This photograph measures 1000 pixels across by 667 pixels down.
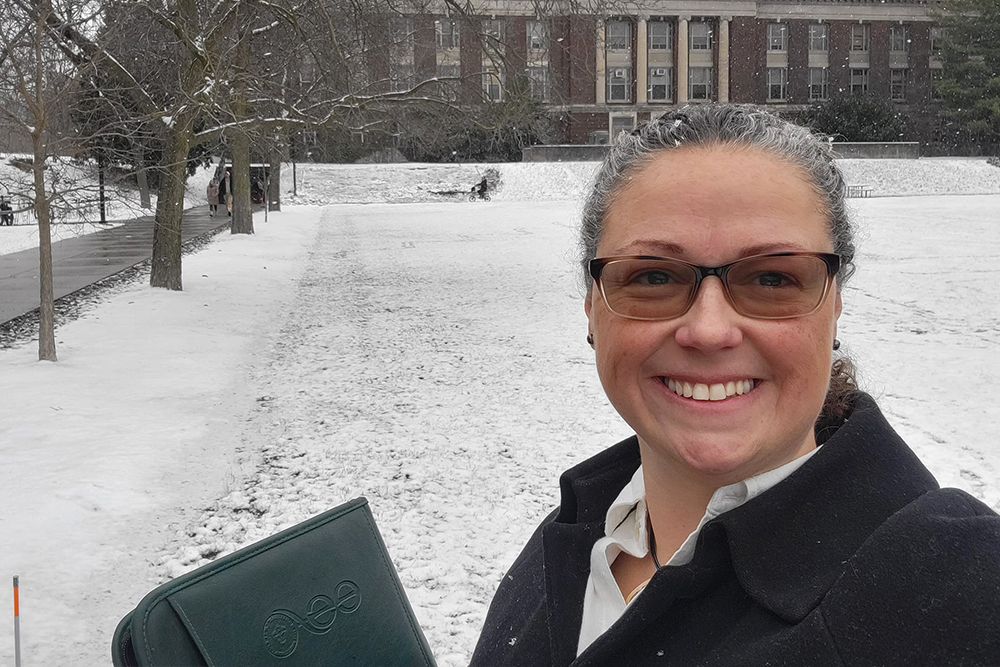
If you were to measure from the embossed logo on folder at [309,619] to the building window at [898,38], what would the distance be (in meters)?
82.0

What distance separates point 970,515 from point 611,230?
2.42 feet

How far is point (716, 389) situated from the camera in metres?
1.54

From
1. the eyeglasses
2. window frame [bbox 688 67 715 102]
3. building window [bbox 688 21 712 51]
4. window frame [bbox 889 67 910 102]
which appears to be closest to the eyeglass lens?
the eyeglasses

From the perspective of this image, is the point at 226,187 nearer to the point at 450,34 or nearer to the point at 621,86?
the point at 450,34

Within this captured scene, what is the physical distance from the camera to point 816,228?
1591 mm

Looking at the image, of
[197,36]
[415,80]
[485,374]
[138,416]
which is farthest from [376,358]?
[415,80]

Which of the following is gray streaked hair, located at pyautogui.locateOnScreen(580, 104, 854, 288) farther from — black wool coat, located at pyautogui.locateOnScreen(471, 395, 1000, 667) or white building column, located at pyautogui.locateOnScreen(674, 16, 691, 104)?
white building column, located at pyautogui.locateOnScreen(674, 16, 691, 104)

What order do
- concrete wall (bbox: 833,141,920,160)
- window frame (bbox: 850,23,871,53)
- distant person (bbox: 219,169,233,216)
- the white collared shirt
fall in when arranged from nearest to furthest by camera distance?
the white collared shirt, distant person (bbox: 219,169,233,216), concrete wall (bbox: 833,141,920,160), window frame (bbox: 850,23,871,53)

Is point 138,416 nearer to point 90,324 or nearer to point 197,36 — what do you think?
point 90,324

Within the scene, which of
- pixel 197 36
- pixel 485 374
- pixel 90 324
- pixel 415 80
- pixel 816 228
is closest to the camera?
pixel 816 228

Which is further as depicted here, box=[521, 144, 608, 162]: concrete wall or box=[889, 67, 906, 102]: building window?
box=[889, 67, 906, 102]: building window

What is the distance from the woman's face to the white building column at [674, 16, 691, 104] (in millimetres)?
72122

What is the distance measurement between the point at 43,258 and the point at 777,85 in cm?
7188

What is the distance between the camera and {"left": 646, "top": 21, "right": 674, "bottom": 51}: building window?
71.2m
